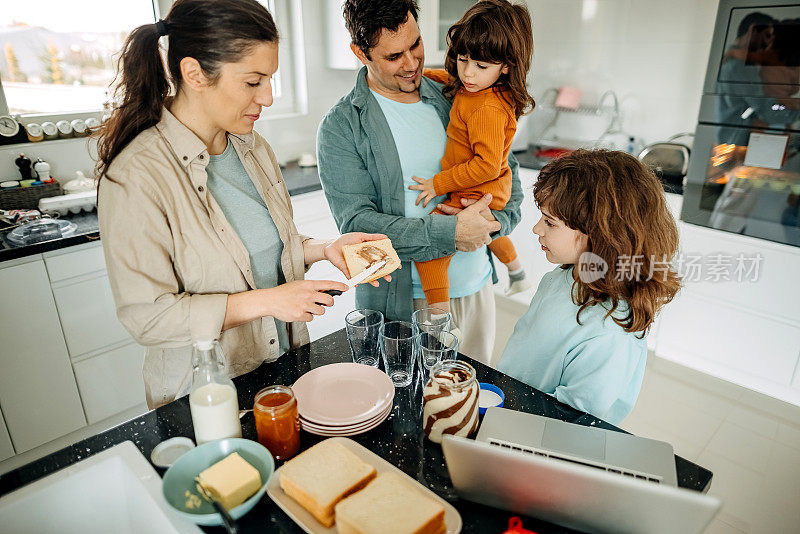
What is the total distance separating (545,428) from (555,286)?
48 cm

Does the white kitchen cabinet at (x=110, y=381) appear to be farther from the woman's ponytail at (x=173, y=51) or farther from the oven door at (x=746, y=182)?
the oven door at (x=746, y=182)

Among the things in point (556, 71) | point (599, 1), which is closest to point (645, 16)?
point (599, 1)

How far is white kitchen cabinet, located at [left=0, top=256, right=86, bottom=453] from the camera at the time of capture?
2.02 metres

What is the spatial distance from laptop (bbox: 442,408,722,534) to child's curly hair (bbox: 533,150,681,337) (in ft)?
1.22

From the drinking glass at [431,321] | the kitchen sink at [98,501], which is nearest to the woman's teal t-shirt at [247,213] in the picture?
the drinking glass at [431,321]

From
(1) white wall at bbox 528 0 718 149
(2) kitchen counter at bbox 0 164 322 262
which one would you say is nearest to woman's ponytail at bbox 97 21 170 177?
(2) kitchen counter at bbox 0 164 322 262

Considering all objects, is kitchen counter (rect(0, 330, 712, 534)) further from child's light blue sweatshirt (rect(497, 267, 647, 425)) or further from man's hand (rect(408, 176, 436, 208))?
man's hand (rect(408, 176, 436, 208))

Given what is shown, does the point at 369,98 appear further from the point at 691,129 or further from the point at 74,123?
the point at 691,129

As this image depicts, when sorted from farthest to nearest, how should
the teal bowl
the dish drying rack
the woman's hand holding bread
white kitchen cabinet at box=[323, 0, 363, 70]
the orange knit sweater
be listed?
the dish drying rack < white kitchen cabinet at box=[323, 0, 363, 70] < the orange knit sweater < the woman's hand holding bread < the teal bowl

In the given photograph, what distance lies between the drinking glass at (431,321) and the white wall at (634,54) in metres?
2.53

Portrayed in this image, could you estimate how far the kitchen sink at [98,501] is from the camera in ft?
2.91

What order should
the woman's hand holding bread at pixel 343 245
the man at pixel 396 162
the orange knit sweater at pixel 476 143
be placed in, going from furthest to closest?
the orange knit sweater at pixel 476 143
the man at pixel 396 162
the woman's hand holding bread at pixel 343 245

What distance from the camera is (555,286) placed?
1.36m

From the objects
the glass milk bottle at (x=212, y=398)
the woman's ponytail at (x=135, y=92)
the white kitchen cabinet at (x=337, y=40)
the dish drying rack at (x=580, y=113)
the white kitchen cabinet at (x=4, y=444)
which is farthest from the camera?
the dish drying rack at (x=580, y=113)
